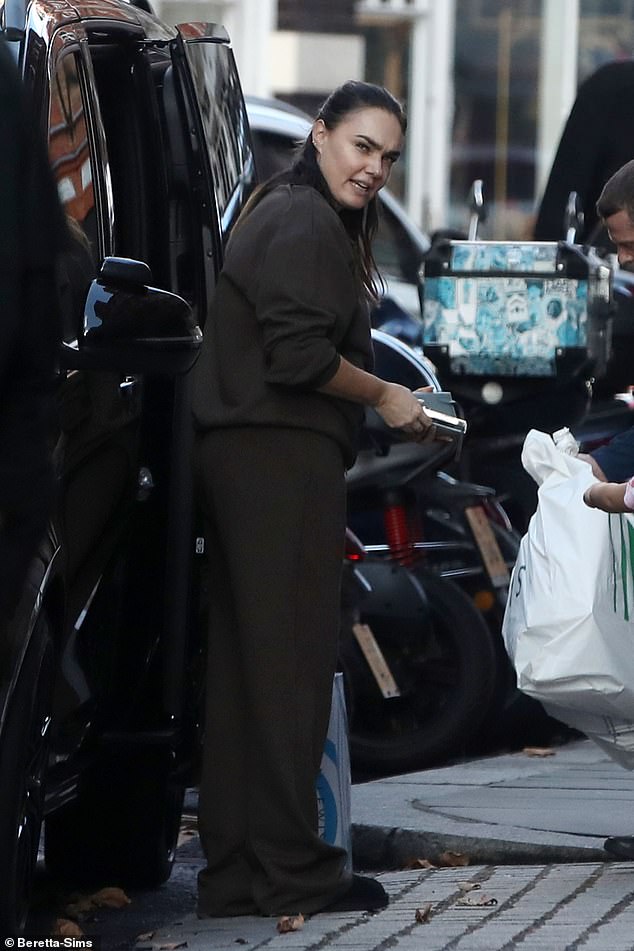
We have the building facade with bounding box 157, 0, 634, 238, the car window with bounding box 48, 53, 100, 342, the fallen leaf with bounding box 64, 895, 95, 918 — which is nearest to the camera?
the car window with bounding box 48, 53, 100, 342

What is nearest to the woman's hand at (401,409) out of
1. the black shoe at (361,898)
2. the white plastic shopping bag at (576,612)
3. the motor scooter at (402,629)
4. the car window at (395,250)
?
the white plastic shopping bag at (576,612)

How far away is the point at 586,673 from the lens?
4.70 meters

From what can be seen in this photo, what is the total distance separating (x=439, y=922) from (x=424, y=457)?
2.45m

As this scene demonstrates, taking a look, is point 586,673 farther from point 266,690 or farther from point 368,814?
point 368,814

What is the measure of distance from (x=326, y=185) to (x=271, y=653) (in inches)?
38.7

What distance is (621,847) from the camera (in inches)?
201

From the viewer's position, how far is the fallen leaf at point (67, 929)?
465 centimetres

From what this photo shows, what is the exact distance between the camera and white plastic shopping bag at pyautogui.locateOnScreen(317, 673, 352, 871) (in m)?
4.84

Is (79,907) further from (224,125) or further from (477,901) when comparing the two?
(224,125)

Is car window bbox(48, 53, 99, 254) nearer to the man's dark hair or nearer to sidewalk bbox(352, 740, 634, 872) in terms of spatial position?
the man's dark hair

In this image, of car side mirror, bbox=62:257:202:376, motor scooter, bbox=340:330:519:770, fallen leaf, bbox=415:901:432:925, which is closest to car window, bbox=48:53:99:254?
car side mirror, bbox=62:257:202:376

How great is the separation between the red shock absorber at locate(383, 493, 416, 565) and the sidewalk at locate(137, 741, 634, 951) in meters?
0.68

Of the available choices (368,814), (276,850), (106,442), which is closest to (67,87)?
(106,442)

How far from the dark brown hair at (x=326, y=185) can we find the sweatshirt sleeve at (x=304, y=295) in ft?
0.35
